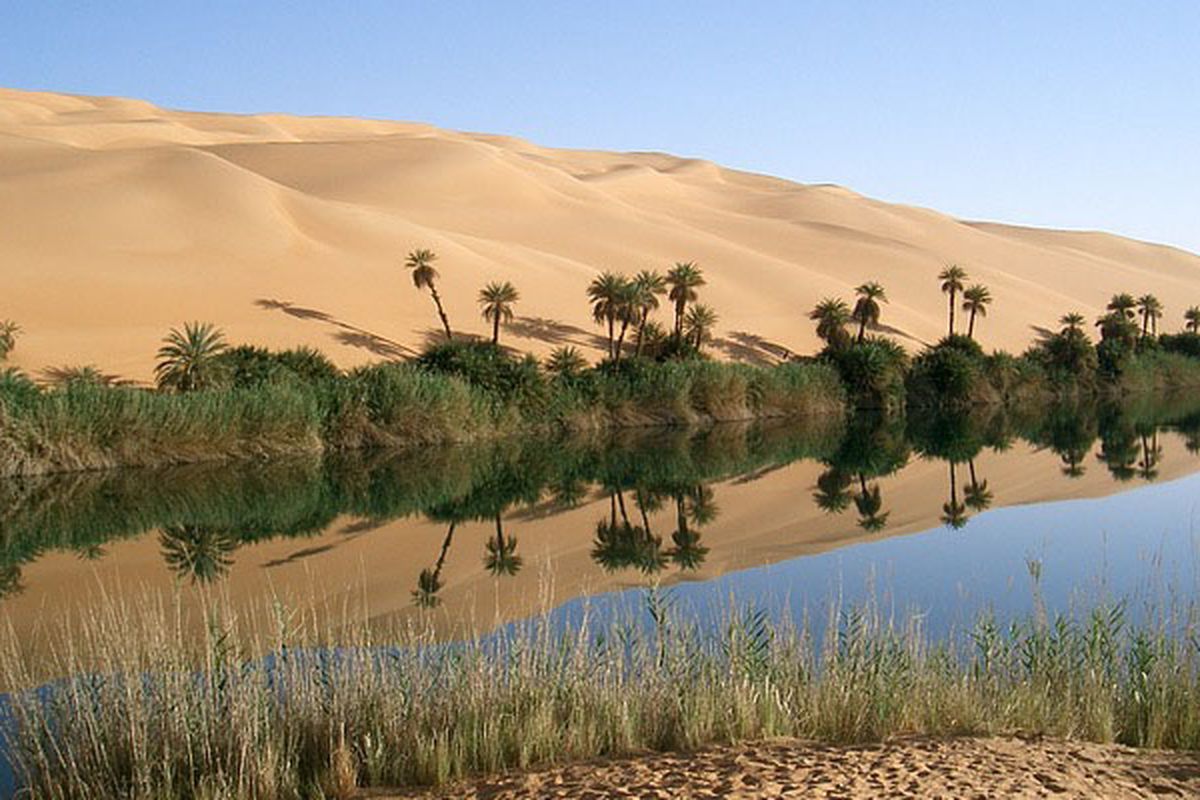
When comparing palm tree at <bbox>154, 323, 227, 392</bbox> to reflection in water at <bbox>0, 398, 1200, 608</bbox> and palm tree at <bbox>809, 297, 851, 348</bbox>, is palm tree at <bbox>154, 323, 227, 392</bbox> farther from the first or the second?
palm tree at <bbox>809, 297, 851, 348</bbox>

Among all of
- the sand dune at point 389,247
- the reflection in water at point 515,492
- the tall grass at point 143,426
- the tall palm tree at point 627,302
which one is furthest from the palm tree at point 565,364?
the tall grass at point 143,426

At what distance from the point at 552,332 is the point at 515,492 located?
1160 inches

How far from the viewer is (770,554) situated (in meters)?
16.6

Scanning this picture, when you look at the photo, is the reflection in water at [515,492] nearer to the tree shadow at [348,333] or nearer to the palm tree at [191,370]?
the palm tree at [191,370]

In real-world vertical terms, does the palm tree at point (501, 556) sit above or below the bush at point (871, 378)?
below

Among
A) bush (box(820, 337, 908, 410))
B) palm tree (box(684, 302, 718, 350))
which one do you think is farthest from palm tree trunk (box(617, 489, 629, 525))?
palm tree (box(684, 302, 718, 350))

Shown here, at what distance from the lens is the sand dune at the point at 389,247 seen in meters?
47.4

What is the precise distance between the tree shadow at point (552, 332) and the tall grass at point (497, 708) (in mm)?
44040

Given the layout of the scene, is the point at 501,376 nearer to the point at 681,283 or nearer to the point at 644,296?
the point at 644,296

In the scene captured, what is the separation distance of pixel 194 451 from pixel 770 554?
14.6 m

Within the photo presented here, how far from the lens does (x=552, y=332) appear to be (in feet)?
173

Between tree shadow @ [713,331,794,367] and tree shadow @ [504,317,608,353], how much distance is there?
5.75 metres

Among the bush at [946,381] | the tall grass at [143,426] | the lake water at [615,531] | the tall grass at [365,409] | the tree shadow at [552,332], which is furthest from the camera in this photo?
the tree shadow at [552,332]

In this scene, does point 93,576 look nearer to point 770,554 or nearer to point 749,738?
point 770,554
